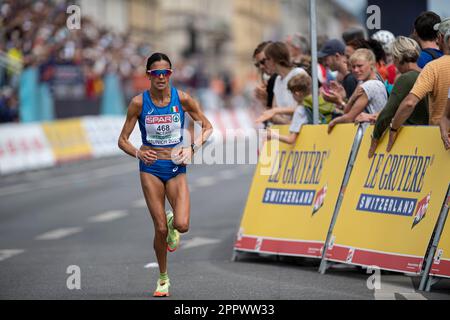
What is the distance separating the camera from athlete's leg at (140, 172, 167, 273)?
32.0 feet

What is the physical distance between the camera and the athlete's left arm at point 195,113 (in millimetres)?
9827

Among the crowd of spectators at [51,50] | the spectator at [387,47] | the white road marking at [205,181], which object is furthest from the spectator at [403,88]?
the crowd of spectators at [51,50]

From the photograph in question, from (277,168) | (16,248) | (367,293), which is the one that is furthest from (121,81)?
(367,293)

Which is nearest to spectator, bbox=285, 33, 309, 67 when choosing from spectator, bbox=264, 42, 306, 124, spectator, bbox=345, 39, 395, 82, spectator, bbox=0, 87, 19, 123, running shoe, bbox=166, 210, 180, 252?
spectator, bbox=264, 42, 306, 124

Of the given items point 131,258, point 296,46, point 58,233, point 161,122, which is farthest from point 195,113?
point 58,233

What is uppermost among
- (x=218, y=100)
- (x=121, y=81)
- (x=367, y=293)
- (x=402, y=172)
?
(x=402, y=172)

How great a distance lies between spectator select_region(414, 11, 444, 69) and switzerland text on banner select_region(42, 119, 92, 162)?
20865 mm

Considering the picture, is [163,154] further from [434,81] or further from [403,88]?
[434,81]

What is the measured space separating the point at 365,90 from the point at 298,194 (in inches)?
50.3
